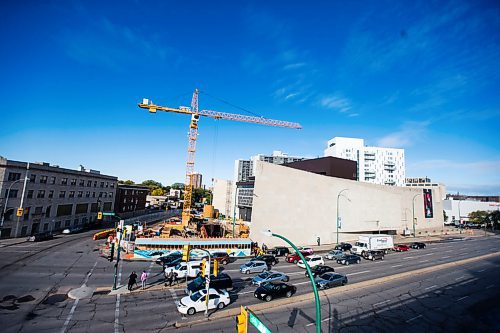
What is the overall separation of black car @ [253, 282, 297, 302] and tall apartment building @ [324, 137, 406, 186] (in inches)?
5011

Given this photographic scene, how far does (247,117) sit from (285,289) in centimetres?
7492

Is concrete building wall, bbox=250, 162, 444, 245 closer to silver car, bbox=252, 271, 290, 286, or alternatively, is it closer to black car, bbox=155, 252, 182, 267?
black car, bbox=155, 252, 182, 267

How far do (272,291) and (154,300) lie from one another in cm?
996

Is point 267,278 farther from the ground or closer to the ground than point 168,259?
farther from the ground

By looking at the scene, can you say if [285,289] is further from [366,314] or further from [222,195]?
[222,195]

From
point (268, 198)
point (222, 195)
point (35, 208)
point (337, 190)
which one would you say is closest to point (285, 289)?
point (268, 198)

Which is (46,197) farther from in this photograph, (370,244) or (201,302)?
(370,244)

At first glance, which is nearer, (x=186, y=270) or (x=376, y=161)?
(x=186, y=270)

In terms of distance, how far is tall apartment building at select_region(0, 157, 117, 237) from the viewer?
44531 mm

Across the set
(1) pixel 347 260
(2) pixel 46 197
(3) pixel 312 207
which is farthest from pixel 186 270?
(2) pixel 46 197

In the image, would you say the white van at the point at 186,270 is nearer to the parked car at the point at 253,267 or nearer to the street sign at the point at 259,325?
the parked car at the point at 253,267

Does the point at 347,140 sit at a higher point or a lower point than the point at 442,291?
higher

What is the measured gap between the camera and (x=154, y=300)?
21.1m

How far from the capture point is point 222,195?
111875mm
